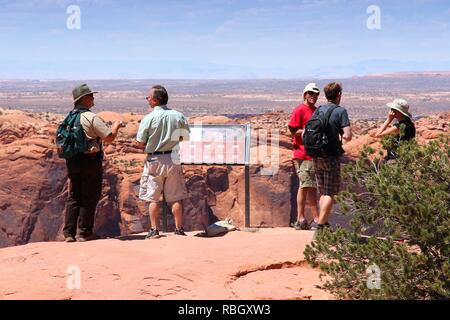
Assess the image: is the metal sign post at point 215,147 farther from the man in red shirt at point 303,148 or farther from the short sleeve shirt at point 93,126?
the short sleeve shirt at point 93,126

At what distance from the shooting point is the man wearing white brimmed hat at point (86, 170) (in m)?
7.31

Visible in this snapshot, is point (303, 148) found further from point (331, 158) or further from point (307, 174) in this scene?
point (331, 158)

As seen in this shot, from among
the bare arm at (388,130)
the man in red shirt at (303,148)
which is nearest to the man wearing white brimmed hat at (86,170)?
the man in red shirt at (303,148)

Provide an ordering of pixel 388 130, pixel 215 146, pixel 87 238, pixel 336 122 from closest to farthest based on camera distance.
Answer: pixel 336 122, pixel 388 130, pixel 87 238, pixel 215 146

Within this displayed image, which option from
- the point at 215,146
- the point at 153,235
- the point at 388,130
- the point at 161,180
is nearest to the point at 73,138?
the point at 161,180

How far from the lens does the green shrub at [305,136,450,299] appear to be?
534cm

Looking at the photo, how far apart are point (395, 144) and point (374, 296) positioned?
159cm

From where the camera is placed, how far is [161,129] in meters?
7.45

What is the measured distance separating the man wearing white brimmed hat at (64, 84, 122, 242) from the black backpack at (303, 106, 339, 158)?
7.13 ft

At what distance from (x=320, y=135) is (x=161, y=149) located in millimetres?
1837

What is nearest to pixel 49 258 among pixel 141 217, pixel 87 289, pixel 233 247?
pixel 87 289

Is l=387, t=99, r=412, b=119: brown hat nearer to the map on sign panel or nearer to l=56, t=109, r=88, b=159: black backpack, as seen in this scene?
the map on sign panel

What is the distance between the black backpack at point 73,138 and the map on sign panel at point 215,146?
1708 millimetres

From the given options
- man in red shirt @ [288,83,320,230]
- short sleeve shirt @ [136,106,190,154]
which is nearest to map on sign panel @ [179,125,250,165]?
man in red shirt @ [288,83,320,230]
